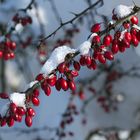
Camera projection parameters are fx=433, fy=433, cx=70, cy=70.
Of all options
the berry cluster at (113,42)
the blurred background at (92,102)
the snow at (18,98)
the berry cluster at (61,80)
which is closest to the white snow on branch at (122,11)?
the berry cluster at (113,42)

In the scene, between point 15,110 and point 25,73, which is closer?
point 15,110

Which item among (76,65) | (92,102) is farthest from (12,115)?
(92,102)

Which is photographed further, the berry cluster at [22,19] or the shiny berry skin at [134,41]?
the berry cluster at [22,19]

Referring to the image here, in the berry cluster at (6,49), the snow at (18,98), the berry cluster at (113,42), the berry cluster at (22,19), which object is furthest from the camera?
the berry cluster at (22,19)

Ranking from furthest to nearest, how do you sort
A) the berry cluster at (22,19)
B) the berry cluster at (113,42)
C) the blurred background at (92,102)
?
the blurred background at (92,102) < the berry cluster at (22,19) < the berry cluster at (113,42)

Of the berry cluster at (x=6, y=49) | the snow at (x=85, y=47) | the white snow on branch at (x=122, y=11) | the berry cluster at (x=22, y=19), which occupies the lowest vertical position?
the snow at (x=85, y=47)

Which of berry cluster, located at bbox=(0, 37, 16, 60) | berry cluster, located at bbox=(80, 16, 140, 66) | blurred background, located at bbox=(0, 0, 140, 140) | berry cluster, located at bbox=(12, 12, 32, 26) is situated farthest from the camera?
blurred background, located at bbox=(0, 0, 140, 140)

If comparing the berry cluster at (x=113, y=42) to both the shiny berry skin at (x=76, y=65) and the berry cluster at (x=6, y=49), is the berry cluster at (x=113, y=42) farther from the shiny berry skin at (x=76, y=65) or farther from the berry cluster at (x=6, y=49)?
the berry cluster at (x=6, y=49)

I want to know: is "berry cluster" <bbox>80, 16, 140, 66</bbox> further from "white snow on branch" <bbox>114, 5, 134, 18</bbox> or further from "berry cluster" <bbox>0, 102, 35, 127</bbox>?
"berry cluster" <bbox>0, 102, 35, 127</bbox>

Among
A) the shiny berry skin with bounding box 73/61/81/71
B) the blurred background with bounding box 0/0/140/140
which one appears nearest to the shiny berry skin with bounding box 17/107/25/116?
the shiny berry skin with bounding box 73/61/81/71

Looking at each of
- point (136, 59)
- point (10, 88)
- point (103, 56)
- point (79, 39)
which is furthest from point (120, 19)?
point (10, 88)

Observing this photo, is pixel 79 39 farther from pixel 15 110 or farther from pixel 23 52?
pixel 15 110

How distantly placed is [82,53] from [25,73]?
3.76m

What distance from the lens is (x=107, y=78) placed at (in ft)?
13.1
